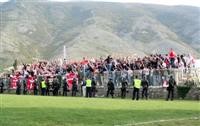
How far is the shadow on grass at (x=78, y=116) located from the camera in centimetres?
2253

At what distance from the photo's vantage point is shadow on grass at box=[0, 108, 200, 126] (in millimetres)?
22531

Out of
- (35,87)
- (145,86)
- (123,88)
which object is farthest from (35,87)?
(145,86)

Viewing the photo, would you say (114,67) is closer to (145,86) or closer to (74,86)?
(74,86)

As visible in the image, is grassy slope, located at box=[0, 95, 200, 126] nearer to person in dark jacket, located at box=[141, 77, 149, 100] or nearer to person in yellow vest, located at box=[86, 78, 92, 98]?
person in dark jacket, located at box=[141, 77, 149, 100]

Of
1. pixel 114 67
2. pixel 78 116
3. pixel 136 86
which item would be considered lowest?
pixel 78 116

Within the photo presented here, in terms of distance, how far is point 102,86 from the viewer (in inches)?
1939

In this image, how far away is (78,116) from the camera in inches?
961

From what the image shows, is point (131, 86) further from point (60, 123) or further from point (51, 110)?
point (60, 123)

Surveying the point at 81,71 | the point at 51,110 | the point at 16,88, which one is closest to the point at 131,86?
the point at 81,71

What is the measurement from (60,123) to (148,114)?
4.81 metres

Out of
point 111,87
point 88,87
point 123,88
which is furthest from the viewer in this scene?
point 88,87

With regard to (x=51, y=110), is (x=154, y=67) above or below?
above

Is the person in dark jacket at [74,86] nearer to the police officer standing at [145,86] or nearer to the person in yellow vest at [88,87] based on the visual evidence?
the person in yellow vest at [88,87]

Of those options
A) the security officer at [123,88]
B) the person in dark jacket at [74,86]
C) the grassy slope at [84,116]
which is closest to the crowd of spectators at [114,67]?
the security officer at [123,88]
